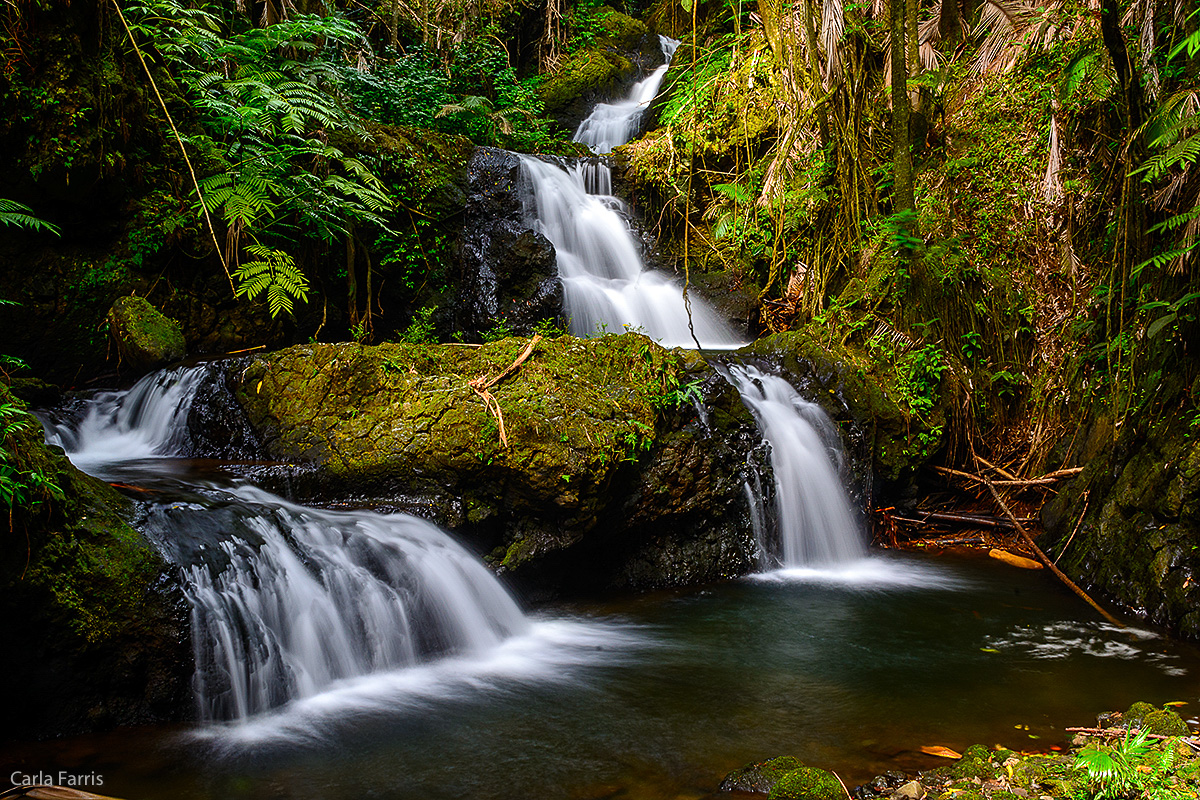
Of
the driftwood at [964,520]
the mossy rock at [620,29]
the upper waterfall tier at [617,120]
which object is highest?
the mossy rock at [620,29]

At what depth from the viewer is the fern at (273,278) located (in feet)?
20.2

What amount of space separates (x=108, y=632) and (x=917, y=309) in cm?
689

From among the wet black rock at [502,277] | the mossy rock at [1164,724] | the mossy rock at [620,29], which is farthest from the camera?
the mossy rock at [620,29]

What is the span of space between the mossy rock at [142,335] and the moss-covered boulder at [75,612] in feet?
9.82

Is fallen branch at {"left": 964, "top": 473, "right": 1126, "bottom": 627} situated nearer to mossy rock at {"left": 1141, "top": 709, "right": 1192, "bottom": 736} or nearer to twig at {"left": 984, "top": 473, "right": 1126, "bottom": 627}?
twig at {"left": 984, "top": 473, "right": 1126, "bottom": 627}

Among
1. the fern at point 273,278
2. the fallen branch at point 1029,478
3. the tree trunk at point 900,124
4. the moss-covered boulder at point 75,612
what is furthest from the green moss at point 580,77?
the moss-covered boulder at point 75,612

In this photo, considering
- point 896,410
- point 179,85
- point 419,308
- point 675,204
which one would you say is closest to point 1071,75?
point 896,410

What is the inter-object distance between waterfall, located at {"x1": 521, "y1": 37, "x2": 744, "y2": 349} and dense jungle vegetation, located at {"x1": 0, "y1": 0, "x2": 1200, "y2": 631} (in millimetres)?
637

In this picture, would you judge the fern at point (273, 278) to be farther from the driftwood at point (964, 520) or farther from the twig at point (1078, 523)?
the twig at point (1078, 523)

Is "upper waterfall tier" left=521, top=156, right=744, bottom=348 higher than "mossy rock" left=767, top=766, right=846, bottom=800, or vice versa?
"upper waterfall tier" left=521, top=156, right=744, bottom=348

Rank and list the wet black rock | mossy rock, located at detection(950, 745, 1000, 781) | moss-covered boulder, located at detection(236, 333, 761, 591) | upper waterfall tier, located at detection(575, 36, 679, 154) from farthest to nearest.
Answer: upper waterfall tier, located at detection(575, 36, 679, 154) → the wet black rock → moss-covered boulder, located at detection(236, 333, 761, 591) → mossy rock, located at detection(950, 745, 1000, 781)

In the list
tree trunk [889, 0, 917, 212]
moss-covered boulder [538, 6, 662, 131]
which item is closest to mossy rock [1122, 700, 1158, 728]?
tree trunk [889, 0, 917, 212]

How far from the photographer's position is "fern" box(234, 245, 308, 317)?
616 centimetres

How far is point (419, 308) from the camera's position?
27.0 ft
